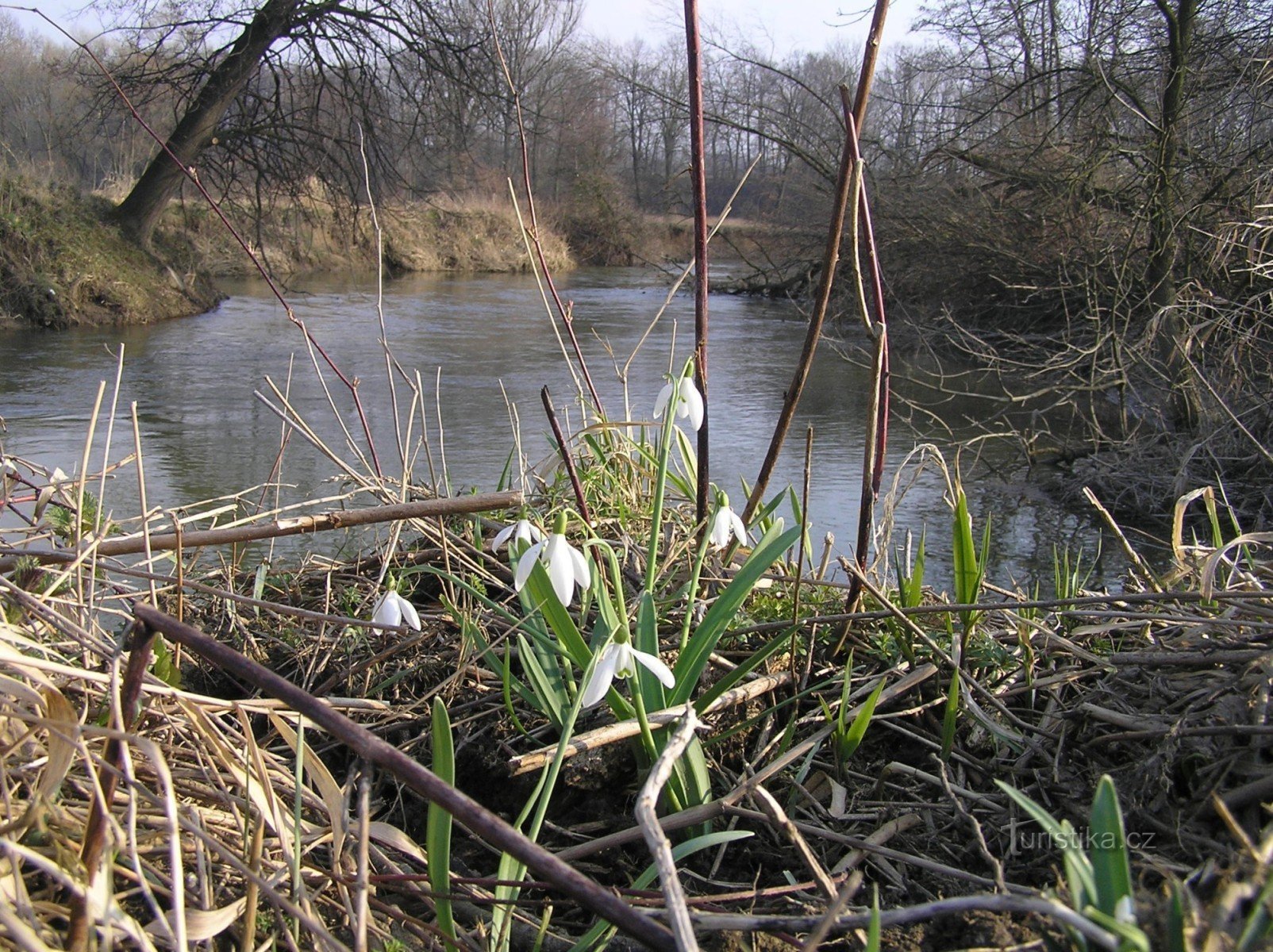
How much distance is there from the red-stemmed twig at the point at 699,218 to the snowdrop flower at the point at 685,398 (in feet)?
0.17

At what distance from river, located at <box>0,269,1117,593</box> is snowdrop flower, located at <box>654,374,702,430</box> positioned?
674 millimetres

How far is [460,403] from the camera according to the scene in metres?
7.20

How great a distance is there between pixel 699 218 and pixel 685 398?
529 millimetres

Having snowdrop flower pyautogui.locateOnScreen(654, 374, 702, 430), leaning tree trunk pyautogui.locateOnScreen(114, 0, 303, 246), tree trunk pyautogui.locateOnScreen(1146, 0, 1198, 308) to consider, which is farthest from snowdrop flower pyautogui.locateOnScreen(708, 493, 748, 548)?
leaning tree trunk pyautogui.locateOnScreen(114, 0, 303, 246)

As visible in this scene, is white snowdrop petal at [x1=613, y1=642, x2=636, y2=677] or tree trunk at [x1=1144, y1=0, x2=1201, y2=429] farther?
tree trunk at [x1=1144, y1=0, x2=1201, y2=429]

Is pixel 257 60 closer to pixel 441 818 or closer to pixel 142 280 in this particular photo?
pixel 142 280

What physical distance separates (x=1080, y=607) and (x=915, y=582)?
43 centimetres

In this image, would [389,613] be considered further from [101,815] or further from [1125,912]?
[1125,912]

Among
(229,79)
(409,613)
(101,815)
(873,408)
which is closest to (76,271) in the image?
(229,79)

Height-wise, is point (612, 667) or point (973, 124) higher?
point (973, 124)

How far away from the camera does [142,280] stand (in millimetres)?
12992

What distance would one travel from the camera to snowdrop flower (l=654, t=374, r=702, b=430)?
180 cm

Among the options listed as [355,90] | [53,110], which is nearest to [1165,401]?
[355,90]

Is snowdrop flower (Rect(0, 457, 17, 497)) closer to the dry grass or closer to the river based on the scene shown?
the dry grass
